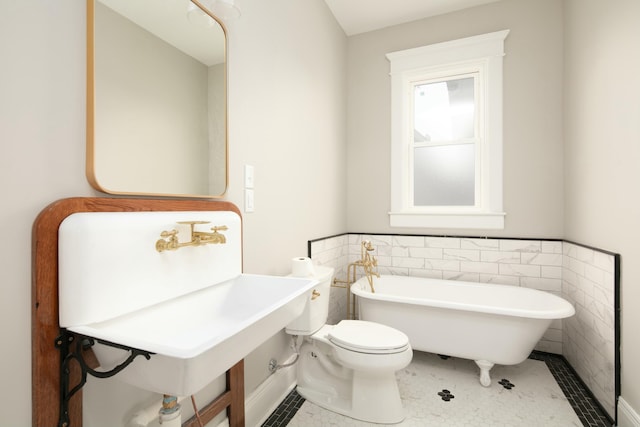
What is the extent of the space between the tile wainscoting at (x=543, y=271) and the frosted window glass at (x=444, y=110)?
1.01 m

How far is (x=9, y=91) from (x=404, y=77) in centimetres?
296

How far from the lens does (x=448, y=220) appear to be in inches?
113

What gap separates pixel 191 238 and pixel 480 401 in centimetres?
202

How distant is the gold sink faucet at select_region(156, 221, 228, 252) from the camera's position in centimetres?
108

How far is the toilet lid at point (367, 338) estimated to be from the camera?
169 cm

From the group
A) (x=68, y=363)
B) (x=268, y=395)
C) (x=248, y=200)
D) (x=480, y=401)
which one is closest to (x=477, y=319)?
(x=480, y=401)

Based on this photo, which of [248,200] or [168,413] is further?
[248,200]

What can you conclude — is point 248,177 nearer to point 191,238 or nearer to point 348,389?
point 191,238

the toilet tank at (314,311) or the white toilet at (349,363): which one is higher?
the toilet tank at (314,311)

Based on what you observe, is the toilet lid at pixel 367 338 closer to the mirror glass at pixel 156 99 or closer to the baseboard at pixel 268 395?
the baseboard at pixel 268 395

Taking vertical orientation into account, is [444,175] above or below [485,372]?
above

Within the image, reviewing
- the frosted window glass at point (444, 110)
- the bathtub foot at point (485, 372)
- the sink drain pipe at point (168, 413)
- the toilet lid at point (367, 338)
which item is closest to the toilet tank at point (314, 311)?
the toilet lid at point (367, 338)

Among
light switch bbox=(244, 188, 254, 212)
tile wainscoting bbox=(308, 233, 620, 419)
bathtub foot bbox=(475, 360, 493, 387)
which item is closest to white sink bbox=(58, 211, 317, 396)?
light switch bbox=(244, 188, 254, 212)

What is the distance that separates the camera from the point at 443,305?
2107 mm
